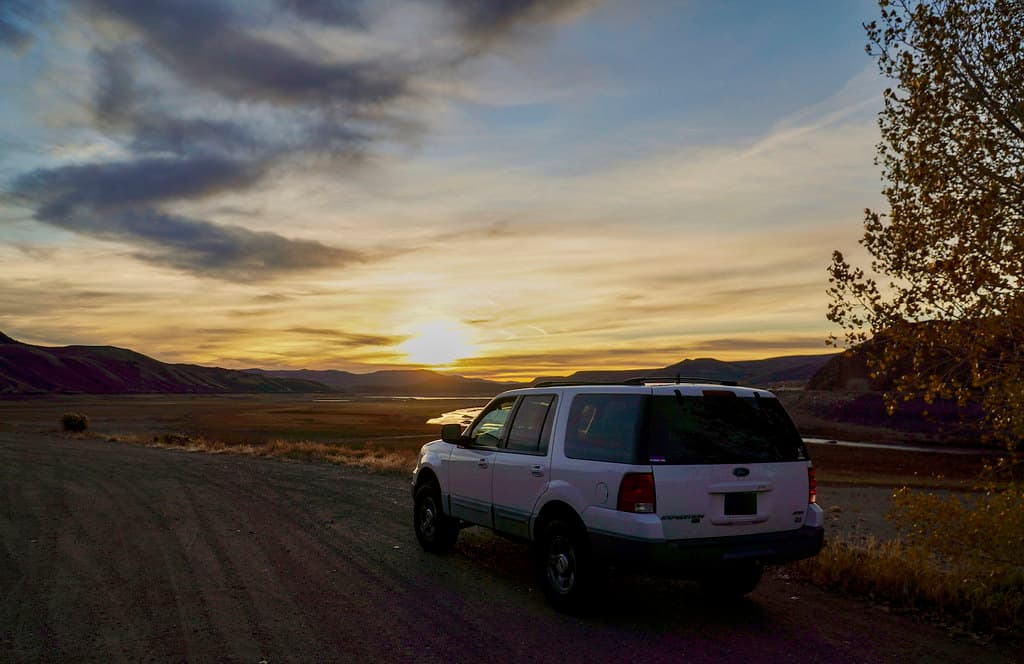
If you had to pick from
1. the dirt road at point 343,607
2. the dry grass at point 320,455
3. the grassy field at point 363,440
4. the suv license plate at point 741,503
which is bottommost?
the grassy field at point 363,440

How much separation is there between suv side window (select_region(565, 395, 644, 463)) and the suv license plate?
3.04 ft

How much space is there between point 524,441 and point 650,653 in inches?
108

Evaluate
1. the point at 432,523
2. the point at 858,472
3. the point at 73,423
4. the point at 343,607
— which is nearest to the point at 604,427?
the point at 343,607

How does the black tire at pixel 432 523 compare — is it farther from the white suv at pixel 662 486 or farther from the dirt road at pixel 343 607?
the white suv at pixel 662 486

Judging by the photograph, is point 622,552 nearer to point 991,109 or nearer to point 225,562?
point 225,562

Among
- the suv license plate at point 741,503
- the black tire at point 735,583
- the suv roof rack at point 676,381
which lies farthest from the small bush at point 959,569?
the suv roof rack at point 676,381

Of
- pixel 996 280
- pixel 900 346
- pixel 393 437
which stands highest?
pixel 996 280

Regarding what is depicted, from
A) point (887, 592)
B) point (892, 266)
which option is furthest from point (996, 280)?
point (887, 592)

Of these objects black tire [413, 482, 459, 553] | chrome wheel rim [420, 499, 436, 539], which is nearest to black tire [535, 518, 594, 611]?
black tire [413, 482, 459, 553]

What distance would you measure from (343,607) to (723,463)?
374cm

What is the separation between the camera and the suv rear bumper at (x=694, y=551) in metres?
6.34

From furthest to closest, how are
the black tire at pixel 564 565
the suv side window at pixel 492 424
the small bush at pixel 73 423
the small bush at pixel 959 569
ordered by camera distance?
the small bush at pixel 73 423, the suv side window at pixel 492 424, the small bush at pixel 959 569, the black tire at pixel 564 565

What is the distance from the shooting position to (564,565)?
281 inches

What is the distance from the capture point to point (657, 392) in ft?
22.1
